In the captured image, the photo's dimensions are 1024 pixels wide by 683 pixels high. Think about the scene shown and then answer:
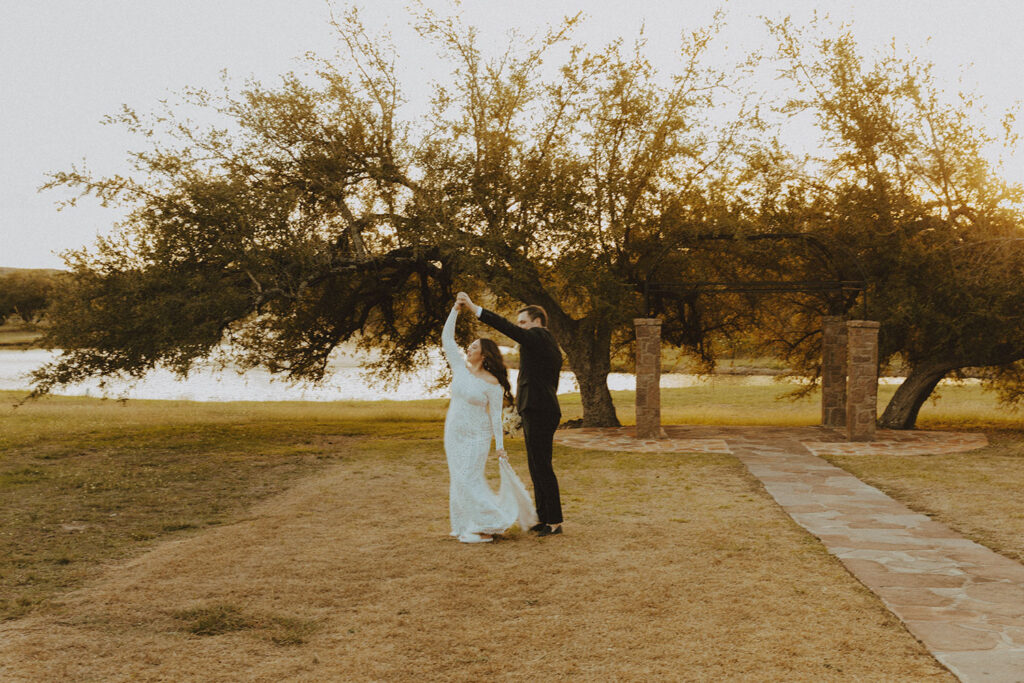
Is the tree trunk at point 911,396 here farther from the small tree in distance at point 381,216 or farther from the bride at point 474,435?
the bride at point 474,435

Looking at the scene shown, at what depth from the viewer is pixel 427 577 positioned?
19.9ft

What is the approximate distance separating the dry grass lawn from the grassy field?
0.02 m

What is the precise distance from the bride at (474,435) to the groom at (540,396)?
22cm

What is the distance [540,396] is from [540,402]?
52 millimetres

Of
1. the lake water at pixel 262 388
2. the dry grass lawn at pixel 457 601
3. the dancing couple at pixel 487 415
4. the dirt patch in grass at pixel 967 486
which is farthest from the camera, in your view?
the lake water at pixel 262 388

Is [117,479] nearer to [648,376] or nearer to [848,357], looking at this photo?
[648,376]

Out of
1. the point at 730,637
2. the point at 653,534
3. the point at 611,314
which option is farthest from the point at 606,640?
the point at 611,314

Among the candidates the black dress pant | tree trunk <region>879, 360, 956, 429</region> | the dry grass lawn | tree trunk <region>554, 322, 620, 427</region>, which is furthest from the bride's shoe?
tree trunk <region>879, 360, 956, 429</region>

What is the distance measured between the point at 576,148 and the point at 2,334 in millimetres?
72707

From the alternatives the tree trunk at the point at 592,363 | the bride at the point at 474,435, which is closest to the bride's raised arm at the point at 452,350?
the bride at the point at 474,435

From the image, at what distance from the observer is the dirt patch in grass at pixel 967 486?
25.0ft

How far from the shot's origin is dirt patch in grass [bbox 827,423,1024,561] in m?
7.62

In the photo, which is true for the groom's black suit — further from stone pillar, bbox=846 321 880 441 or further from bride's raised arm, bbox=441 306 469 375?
stone pillar, bbox=846 321 880 441

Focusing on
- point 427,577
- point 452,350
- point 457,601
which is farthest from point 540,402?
point 457,601
